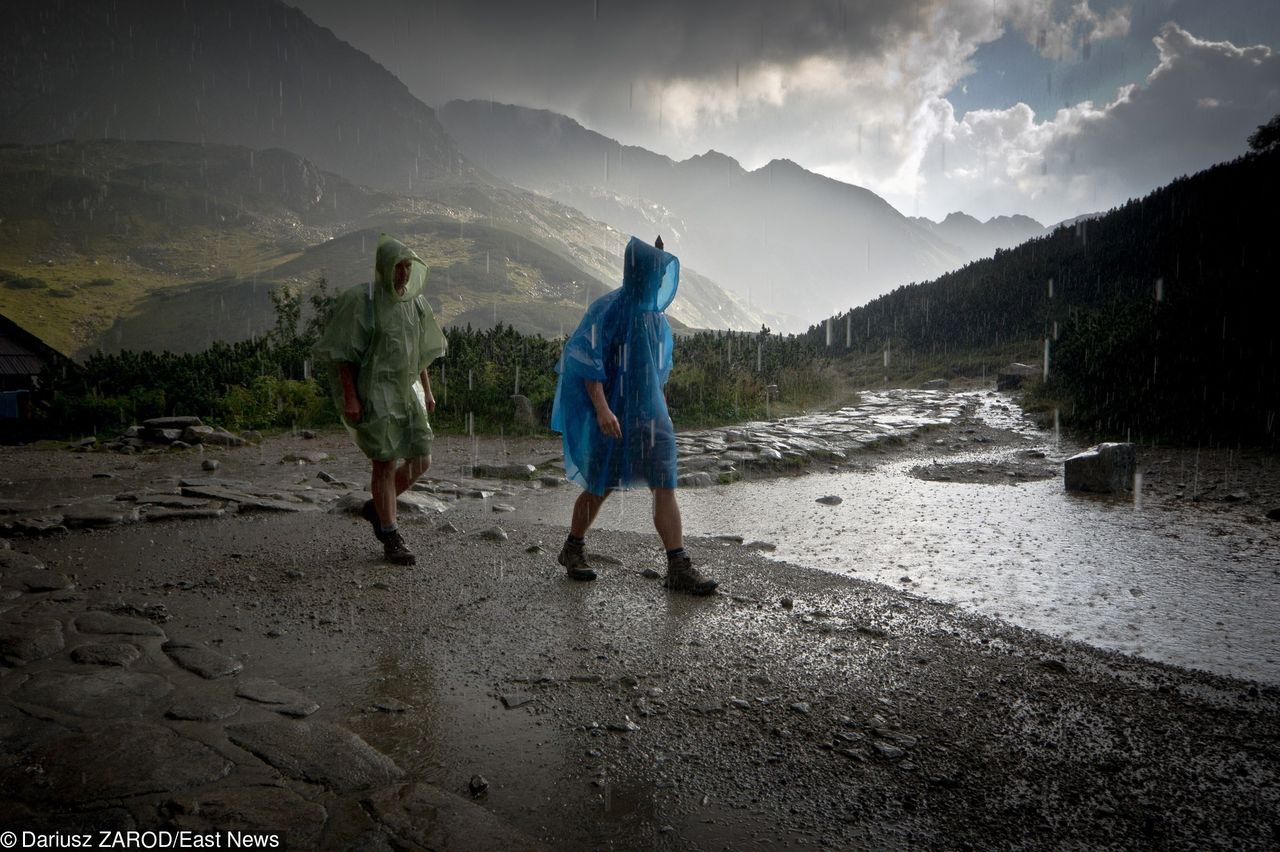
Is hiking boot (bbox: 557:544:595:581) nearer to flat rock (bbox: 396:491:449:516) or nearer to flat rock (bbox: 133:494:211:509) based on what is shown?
flat rock (bbox: 396:491:449:516)

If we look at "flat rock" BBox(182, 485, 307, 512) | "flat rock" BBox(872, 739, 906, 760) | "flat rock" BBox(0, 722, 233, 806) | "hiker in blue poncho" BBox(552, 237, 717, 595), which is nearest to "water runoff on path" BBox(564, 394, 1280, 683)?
"hiker in blue poncho" BBox(552, 237, 717, 595)

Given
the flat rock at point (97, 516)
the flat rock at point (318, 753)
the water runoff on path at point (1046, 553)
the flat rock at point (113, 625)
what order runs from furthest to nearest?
the flat rock at point (97, 516) < the water runoff on path at point (1046, 553) < the flat rock at point (113, 625) < the flat rock at point (318, 753)

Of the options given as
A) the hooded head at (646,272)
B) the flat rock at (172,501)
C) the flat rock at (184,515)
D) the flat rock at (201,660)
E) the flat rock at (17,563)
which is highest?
the hooded head at (646,272)

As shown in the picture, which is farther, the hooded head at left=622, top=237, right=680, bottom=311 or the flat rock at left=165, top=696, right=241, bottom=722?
the hooded head at left=622, top=237, right=680, bottom=311

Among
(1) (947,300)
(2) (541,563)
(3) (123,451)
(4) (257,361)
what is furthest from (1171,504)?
(1) (947,300)

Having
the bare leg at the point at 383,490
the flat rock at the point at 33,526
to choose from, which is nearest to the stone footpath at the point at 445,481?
the flat rock at the point at 33,526

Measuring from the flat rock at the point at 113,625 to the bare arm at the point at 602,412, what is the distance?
2261 millimetres

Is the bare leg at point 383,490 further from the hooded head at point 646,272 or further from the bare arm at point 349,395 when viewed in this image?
the hooded head at point 646,272

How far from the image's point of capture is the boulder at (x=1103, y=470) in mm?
6520

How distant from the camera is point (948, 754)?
2.03 metres

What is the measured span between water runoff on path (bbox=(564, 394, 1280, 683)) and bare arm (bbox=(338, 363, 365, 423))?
2.32 meters

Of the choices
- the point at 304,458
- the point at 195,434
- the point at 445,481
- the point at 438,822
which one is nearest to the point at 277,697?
the point at 438,822

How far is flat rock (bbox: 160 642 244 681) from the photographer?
2.49 meters

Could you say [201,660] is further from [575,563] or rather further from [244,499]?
[244,499]
